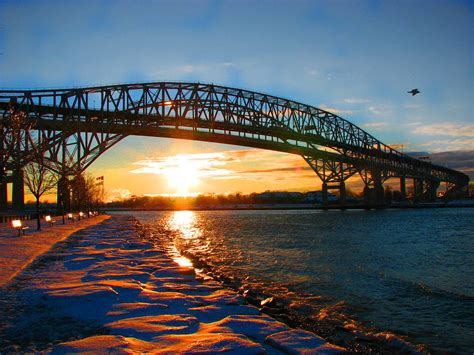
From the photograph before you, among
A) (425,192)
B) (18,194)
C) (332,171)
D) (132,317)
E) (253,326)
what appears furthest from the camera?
(425,192)

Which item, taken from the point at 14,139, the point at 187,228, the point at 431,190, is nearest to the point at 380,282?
the point at 14,139

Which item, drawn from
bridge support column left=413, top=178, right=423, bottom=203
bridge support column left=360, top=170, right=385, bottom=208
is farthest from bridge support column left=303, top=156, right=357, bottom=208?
bridge support column left=413, top=178, right=423, bottom=203

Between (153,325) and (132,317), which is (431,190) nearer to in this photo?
(132,317)

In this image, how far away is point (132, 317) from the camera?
576 centimetres

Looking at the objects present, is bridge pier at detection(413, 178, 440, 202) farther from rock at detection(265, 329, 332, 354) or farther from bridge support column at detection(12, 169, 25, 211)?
rock at detection(265, 329, 332, 354)

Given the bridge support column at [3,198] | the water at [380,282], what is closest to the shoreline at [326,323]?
the water at [380,282]

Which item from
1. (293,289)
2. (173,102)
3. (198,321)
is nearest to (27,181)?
(293,289)

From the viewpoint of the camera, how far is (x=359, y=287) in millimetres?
9750

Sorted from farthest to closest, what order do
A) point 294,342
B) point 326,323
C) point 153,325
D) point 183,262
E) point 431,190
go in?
point 431,190, point 183,262, point 326,323, point 153,325, point 294,342

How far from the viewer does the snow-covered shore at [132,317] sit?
467 cm

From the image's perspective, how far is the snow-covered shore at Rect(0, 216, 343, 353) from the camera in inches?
184

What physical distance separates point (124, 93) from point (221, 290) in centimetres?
4703

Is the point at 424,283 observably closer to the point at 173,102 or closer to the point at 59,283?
the point at 59,283

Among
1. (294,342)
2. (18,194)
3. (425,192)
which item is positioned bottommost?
(425,192)
